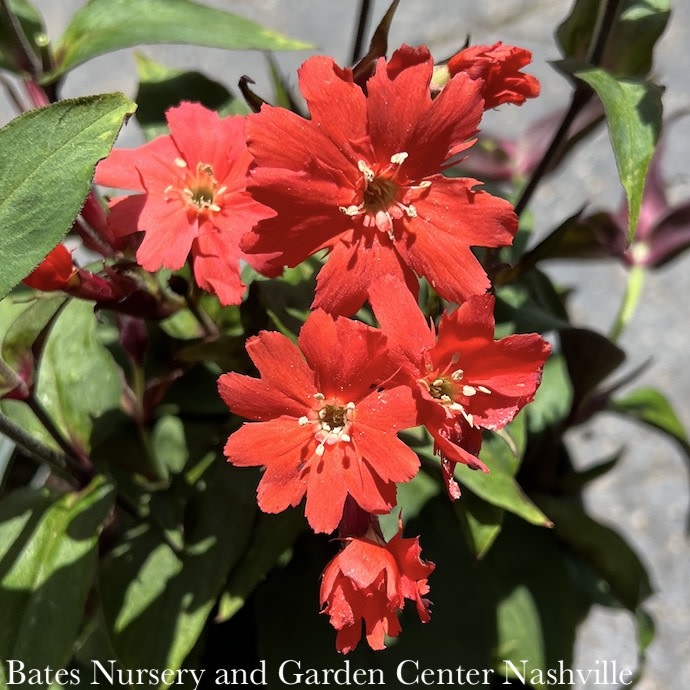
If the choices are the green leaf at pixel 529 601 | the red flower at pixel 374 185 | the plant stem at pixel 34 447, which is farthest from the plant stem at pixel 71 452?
the green leaf at pixel 529 601

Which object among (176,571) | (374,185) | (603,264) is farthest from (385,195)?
(603,264)

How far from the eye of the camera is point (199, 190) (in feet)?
1.61

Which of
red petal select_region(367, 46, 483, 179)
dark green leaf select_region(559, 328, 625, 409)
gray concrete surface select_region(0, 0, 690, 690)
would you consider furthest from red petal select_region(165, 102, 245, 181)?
gray concrete surface select_region(0, 0, 690, 690)

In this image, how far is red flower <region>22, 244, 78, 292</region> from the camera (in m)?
0.45

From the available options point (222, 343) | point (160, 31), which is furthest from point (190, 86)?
point (222, 343)

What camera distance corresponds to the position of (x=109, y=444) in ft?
2.13

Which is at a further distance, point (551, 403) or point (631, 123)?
point (551, 403)

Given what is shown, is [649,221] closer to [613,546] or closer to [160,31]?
[613,546]

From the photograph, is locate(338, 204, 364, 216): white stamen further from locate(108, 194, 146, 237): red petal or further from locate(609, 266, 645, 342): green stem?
locate(609, 266, 645, 342): green stem

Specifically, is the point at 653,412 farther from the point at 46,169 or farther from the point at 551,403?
the point at 46,169

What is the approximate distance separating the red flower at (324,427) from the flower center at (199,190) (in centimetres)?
11

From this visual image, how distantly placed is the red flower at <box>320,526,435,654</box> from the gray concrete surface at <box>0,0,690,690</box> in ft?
1.82

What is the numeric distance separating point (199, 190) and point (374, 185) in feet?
0.36

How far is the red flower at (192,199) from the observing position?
456 mm
